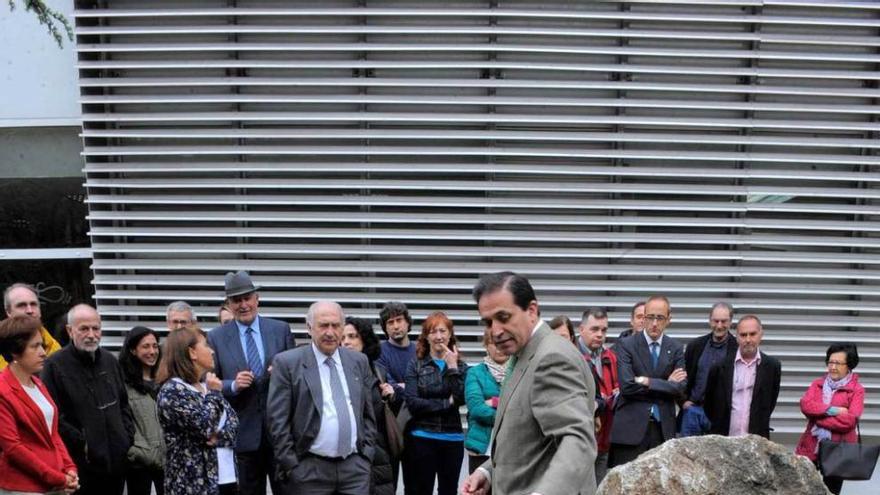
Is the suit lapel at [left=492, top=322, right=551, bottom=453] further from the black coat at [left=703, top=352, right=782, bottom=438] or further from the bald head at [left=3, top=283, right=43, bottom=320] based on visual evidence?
the black coat at [left=703, top=352, right=782, bottom=438]

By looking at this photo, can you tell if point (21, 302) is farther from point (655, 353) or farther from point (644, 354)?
point (655, 353)

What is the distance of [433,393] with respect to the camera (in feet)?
23.7

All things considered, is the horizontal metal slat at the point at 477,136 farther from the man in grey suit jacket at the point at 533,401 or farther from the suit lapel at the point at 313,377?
the man in grey suit jacket at the point at 533,401

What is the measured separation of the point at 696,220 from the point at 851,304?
1.94 metres

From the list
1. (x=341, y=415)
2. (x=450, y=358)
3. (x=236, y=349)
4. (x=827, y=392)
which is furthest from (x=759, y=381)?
(x=236, y=349)

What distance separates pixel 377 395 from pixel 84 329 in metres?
2.20

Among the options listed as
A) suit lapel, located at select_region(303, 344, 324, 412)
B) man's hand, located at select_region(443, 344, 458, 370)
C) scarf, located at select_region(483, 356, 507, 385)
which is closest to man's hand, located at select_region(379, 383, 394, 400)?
man's hand, located at select_region(443, 344, 458, 370)

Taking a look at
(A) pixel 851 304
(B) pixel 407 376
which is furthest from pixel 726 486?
(A) pixel 851 304

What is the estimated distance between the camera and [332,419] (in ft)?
20.6

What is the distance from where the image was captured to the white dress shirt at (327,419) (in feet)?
20.5

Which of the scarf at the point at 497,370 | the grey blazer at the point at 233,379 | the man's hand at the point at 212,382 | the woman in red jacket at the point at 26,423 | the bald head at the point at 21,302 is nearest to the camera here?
the woman in red jacket at the point at 26,423

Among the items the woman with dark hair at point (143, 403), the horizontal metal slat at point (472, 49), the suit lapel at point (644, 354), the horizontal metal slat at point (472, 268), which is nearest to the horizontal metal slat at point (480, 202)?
the horizontal metal slat at point (472, 268)

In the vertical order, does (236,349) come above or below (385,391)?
above

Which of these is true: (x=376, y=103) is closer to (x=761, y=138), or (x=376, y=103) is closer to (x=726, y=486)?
(x=761, y=138)
